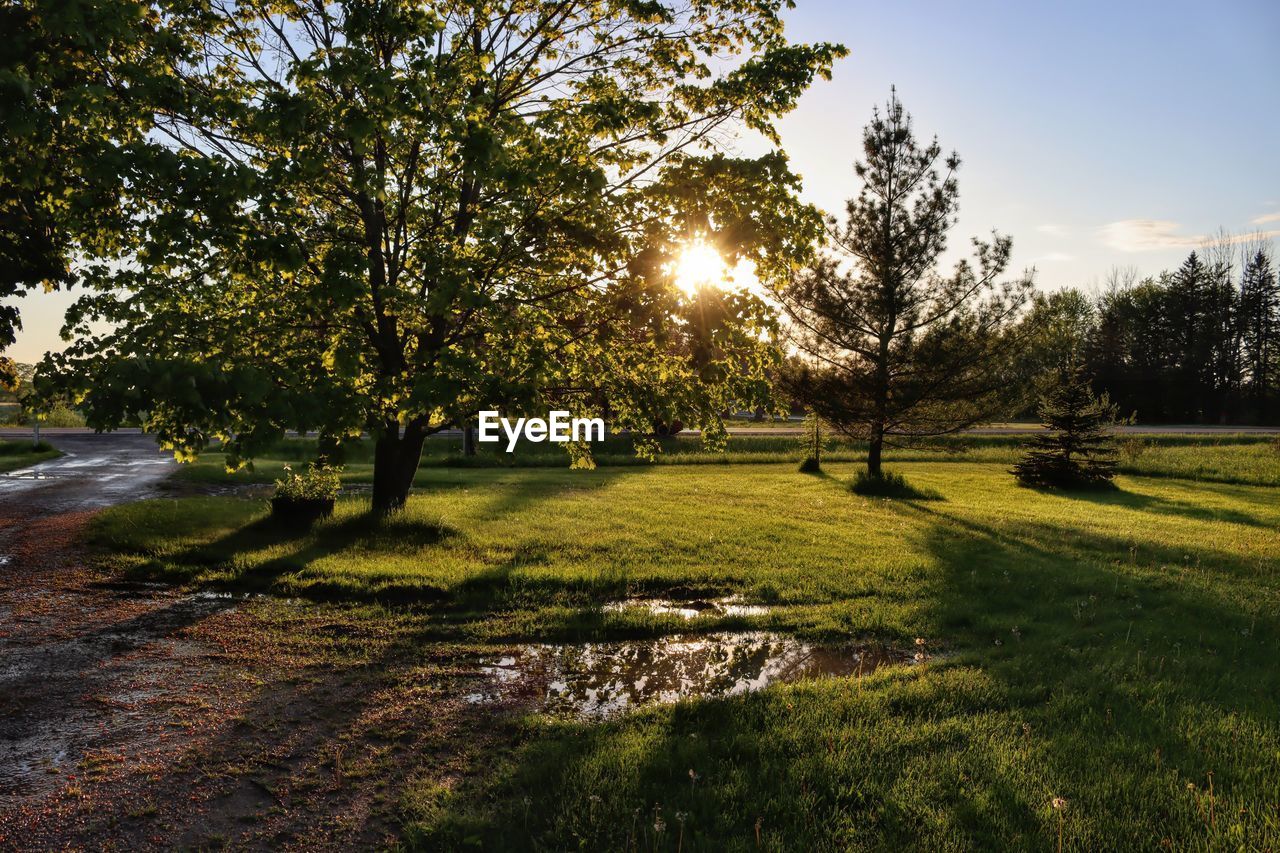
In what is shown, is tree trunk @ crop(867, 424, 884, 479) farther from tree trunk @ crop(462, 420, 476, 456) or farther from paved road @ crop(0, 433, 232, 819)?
paved road @ crop(0, 433, 232, 819)

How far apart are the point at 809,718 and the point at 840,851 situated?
152 cm

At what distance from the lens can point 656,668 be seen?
6484mm

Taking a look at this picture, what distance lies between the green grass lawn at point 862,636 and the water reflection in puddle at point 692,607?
0.27 meters

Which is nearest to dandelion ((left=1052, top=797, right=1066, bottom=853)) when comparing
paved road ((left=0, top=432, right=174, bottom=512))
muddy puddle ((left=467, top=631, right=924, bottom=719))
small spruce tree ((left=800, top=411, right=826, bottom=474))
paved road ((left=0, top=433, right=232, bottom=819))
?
muddy puddle ((left=467, top=631, right=924, bottom=719))

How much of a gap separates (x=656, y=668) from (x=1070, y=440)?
67.1ft

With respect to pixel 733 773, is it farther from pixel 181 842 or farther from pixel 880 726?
pixel 181 842

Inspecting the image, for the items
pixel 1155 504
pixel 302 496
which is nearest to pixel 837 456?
pixel 1155 504

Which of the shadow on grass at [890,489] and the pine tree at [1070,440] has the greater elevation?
the pine tree at [1070,440]

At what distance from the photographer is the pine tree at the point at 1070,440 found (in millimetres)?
21578

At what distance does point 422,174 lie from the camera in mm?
9234

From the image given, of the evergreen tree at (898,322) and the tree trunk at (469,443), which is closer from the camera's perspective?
the evergreen tree at (898,322)

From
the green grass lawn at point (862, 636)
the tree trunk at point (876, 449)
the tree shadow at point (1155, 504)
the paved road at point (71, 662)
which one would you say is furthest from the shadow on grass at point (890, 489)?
the paved road at point (71, 662)

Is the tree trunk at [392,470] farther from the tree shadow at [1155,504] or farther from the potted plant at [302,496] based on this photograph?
the tree shadow at [1155,504]

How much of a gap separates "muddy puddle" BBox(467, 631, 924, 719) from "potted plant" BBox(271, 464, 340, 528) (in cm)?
709
